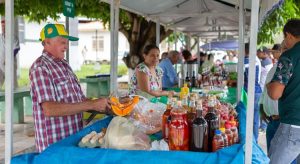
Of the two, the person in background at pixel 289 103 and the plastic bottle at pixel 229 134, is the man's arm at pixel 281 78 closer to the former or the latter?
the person in background at pixel 289 103

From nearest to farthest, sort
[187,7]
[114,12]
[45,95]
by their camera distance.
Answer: [45,95] < [114,12] < [187,7]

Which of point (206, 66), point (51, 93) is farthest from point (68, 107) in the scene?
point (206, 66)

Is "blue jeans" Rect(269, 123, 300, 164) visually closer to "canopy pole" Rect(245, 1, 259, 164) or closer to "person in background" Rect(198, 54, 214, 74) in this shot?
"canopy pole" Rect(245, 1, 259, 164)

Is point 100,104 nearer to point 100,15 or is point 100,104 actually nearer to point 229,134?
point 229,134

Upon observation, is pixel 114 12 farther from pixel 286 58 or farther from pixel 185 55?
pixel 185 55

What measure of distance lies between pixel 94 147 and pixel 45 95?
0.59 metres

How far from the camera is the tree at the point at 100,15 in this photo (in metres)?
8.73

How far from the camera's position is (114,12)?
4.27 meters

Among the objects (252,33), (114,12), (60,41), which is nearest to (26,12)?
(114,12)

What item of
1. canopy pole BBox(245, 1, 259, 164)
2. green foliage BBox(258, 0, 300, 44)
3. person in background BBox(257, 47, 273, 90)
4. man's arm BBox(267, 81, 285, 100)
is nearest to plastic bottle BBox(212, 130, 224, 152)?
canopy pole BBox(245, 1, 259, 164)

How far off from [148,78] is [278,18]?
5.20 meters

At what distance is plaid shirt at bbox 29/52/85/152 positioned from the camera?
2539 mm

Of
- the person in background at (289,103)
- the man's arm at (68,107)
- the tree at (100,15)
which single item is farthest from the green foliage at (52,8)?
the man's arm at (68,107)

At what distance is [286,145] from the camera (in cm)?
321
